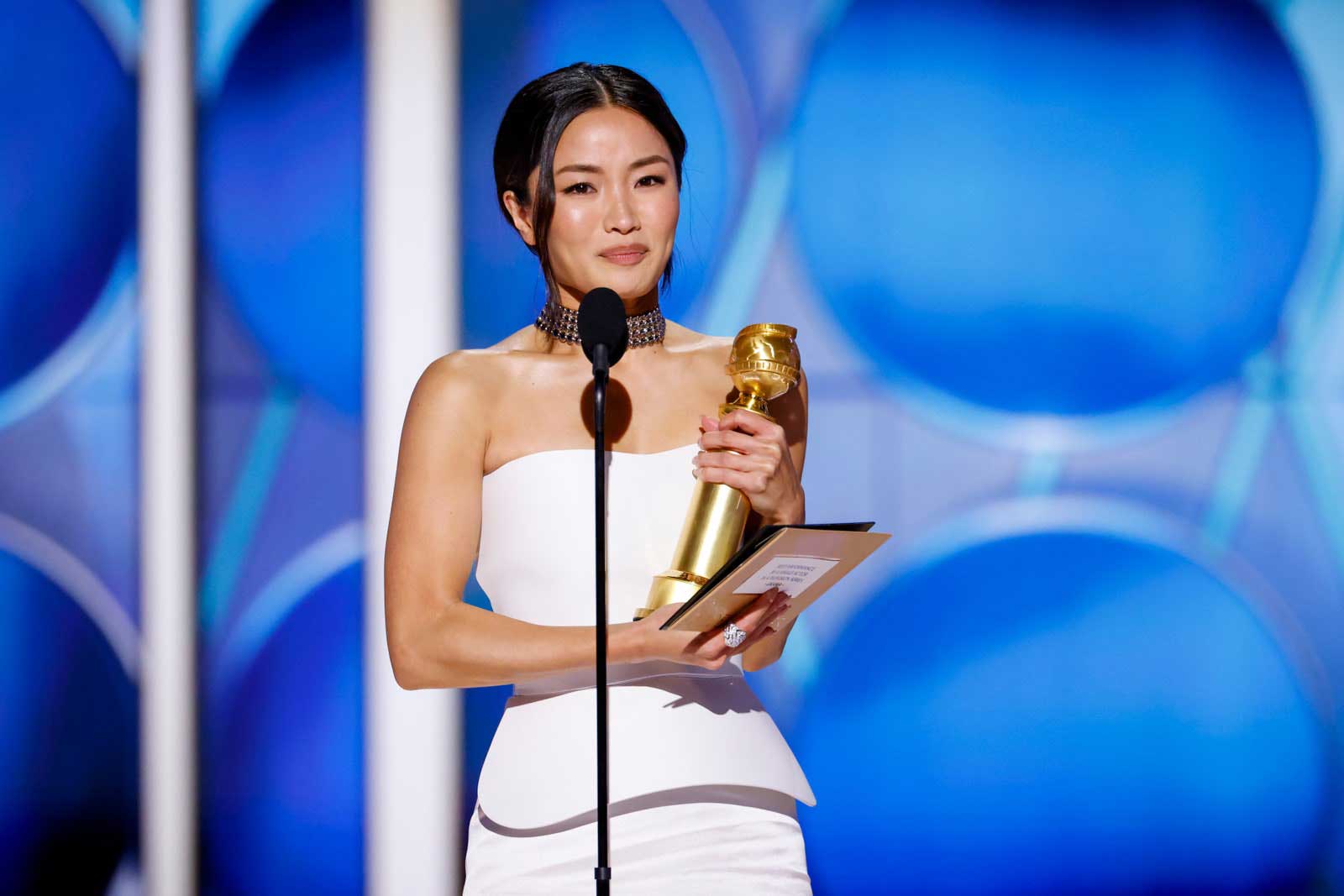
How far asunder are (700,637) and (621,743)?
0.28 m

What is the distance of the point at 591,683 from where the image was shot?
1919 millimetres

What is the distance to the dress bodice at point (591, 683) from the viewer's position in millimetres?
1821

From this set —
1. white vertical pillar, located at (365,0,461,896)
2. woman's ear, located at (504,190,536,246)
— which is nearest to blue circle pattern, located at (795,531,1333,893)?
white vertical pillar, located at (365,0,461,896)

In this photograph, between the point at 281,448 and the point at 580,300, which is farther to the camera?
the point at 281,448

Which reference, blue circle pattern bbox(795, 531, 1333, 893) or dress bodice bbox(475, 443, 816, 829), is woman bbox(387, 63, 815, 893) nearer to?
dress bodice bbox(475, 443, 816, 829)

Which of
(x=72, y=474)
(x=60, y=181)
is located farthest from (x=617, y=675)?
(x=60, y=181)


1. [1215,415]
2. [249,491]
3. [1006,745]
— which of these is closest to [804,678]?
[1006,745]

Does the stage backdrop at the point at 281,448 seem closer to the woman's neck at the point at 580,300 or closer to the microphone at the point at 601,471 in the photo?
the woman's neck at the point at 580,300

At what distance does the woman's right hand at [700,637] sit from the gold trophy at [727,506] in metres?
0.04

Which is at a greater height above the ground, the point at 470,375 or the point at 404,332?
the point at 404,332

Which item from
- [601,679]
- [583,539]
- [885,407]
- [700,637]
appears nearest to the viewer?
[601,679]

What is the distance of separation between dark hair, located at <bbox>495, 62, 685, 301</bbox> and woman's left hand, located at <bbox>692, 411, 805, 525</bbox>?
41cm

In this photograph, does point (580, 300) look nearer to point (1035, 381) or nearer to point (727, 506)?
point (727, 506)

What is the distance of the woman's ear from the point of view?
2.01 metres
